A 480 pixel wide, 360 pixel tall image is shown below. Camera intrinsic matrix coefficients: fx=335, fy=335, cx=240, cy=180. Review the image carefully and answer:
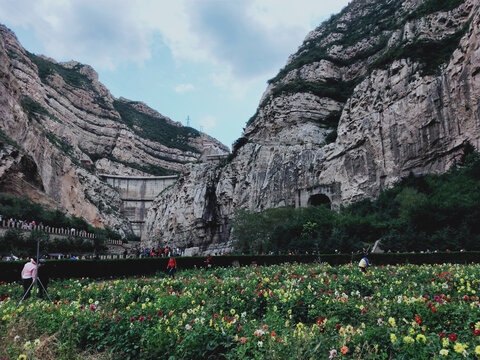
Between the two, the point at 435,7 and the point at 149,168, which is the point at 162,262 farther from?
the point at 149,168

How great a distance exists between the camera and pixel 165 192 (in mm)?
74312

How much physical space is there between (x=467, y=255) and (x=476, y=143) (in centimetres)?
1646

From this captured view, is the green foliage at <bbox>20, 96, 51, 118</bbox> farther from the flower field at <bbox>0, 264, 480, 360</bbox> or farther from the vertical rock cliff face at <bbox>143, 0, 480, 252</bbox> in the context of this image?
the flower field at <bbox>0, 264, 480, 360</bbox>

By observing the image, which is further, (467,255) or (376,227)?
(376,227)

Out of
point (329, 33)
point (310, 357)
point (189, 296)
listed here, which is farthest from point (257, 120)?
point (310, 357)

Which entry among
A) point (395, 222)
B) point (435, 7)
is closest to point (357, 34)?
point (435, 7)

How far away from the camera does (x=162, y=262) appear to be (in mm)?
22000

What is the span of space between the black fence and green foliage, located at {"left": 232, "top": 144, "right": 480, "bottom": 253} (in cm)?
555

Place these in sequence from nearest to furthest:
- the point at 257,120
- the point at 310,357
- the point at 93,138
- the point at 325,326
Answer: the point at 310,357 → the point at 325,326 → the point at 257,120 → the point at 93,138

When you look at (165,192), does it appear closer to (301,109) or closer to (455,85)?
(301,109)

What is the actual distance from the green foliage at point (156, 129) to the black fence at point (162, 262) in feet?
363

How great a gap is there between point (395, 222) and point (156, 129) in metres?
128

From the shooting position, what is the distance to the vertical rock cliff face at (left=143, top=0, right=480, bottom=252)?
33.9 meters

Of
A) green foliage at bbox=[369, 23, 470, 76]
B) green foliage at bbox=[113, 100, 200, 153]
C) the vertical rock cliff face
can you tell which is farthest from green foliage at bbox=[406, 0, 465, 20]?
green foliage at bbox=[113, 100, 200, 153]
